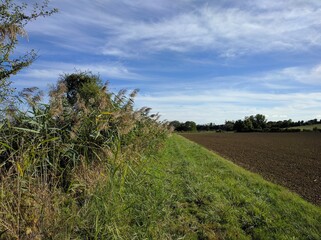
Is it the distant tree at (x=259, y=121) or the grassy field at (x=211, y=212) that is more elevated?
the distant tree at (x=259, y=121)

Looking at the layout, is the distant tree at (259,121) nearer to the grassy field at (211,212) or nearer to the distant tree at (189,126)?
the distant tree at (189,126)

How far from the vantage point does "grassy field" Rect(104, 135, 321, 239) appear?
3752mm

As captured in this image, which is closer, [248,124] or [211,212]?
[211,212]

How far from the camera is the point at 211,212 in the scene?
16.1ft

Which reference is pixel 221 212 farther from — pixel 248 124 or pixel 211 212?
pixel 248 124

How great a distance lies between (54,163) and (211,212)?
9.11 ft

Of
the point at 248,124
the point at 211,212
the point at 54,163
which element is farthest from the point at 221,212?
the point at 248,124

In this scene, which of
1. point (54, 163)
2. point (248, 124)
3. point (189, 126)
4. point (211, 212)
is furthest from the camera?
point (189, 126)

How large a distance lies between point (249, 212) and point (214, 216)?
0.87 meters

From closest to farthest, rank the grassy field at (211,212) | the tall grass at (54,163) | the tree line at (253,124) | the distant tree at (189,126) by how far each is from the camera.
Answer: the tall grass at (54,163) < the grassy field at (211,212) < the tree line at (253,124) < the distant tree at (189,126)

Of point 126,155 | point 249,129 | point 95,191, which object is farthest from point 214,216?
point 249,129

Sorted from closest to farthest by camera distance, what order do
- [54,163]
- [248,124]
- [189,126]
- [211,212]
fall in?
[54,163]
[211,212]
[248,124]
[189,126]

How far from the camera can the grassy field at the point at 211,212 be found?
3.75 m

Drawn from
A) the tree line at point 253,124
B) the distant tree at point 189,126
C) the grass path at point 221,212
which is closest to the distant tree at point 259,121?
the tree line at point 253,124
